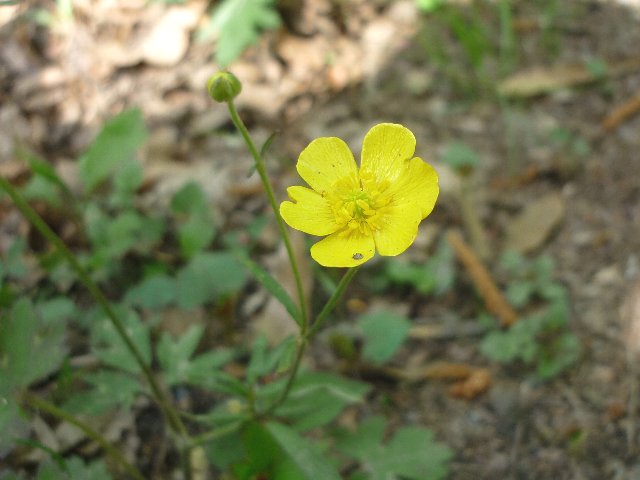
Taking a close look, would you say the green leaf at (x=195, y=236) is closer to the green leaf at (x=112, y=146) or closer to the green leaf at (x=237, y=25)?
the green leaf at (x=112, y=146)

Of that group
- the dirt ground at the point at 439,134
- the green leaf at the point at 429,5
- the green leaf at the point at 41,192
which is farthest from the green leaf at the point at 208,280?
the green leaf at the point at 429,5

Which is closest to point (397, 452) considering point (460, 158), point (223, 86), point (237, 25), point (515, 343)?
point (515, 343)

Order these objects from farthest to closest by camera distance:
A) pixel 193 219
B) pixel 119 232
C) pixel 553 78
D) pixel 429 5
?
pixel 429 5
pixel 553 78
pixel 193 219
pixel 119 232

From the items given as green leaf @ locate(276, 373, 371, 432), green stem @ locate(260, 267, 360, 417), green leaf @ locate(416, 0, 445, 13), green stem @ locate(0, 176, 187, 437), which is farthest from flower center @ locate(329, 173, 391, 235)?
green leaf @ locate(416, 0, 445, 13)

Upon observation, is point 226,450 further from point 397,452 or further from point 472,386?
point 472,386

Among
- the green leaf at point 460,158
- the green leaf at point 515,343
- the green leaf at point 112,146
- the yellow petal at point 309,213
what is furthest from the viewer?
the green leaf at point 460,158

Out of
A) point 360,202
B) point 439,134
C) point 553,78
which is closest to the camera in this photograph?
point 360,202

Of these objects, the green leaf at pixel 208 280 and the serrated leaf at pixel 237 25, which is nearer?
the green leaf at pixel 208 280
